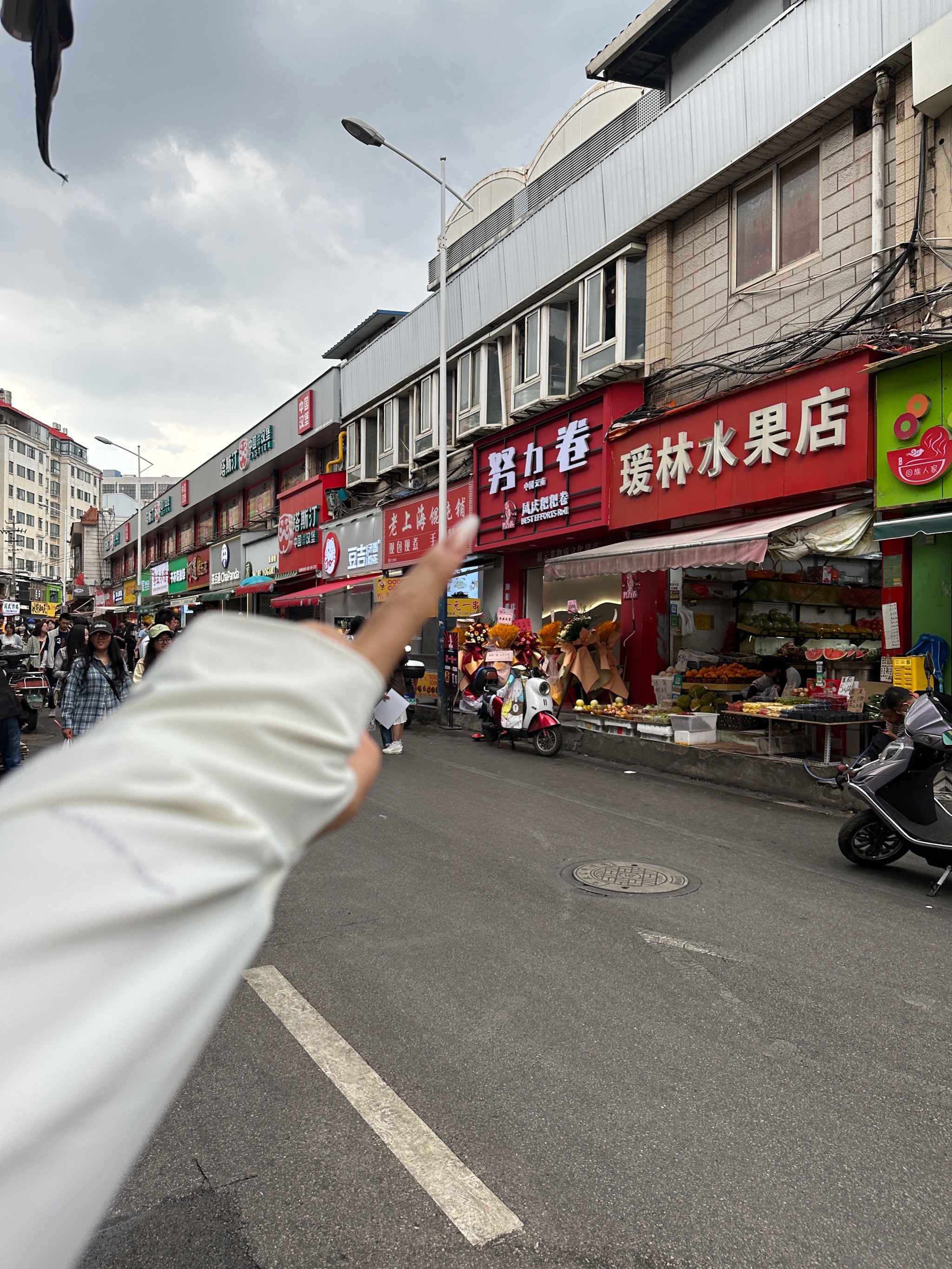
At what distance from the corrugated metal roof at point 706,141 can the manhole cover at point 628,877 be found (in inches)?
407

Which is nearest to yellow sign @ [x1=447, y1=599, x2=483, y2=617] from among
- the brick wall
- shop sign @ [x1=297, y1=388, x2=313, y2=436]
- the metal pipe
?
the brick wall

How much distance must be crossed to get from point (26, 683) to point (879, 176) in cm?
1568

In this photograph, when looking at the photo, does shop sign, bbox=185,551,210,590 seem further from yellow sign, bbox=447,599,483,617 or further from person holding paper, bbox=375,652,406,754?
person holding paper, bbox=375,652,406,754

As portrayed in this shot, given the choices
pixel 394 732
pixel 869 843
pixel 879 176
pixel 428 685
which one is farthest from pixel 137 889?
pixel 428 685

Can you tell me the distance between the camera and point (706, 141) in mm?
13648

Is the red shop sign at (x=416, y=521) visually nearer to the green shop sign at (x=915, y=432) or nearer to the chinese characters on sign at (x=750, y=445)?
the chinese characters on sign at (x=750, y=445)

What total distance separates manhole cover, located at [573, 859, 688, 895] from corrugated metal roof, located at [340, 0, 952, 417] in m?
10.3

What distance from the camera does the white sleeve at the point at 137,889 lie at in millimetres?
714

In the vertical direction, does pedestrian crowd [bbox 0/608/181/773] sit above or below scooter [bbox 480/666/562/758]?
above

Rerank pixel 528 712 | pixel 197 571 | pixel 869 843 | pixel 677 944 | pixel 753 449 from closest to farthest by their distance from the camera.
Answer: pixel 677 944
pixel 869 843
pixel 753 449
pixel 528 712
pixel 197 571

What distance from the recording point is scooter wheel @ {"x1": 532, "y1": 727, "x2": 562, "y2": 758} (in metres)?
13.7

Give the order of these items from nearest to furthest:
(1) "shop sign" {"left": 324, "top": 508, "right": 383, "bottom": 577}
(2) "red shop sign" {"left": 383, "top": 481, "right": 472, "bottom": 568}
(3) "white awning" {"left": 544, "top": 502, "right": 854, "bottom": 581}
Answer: (3) "white awning" {"left": 544, "top": 502, "right": 854, "bottom": 581}
(2) "red shop sign" {"left": 383, "top": 481, "right": 472, "bottom": 568}
(1) "shop sign" {"left": 324, "top": 508, "right": 383, "bottom": 577}

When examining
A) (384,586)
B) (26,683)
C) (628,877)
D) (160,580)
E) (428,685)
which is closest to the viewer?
(628,877)

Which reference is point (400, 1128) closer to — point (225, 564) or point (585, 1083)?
point (585, 1083)
